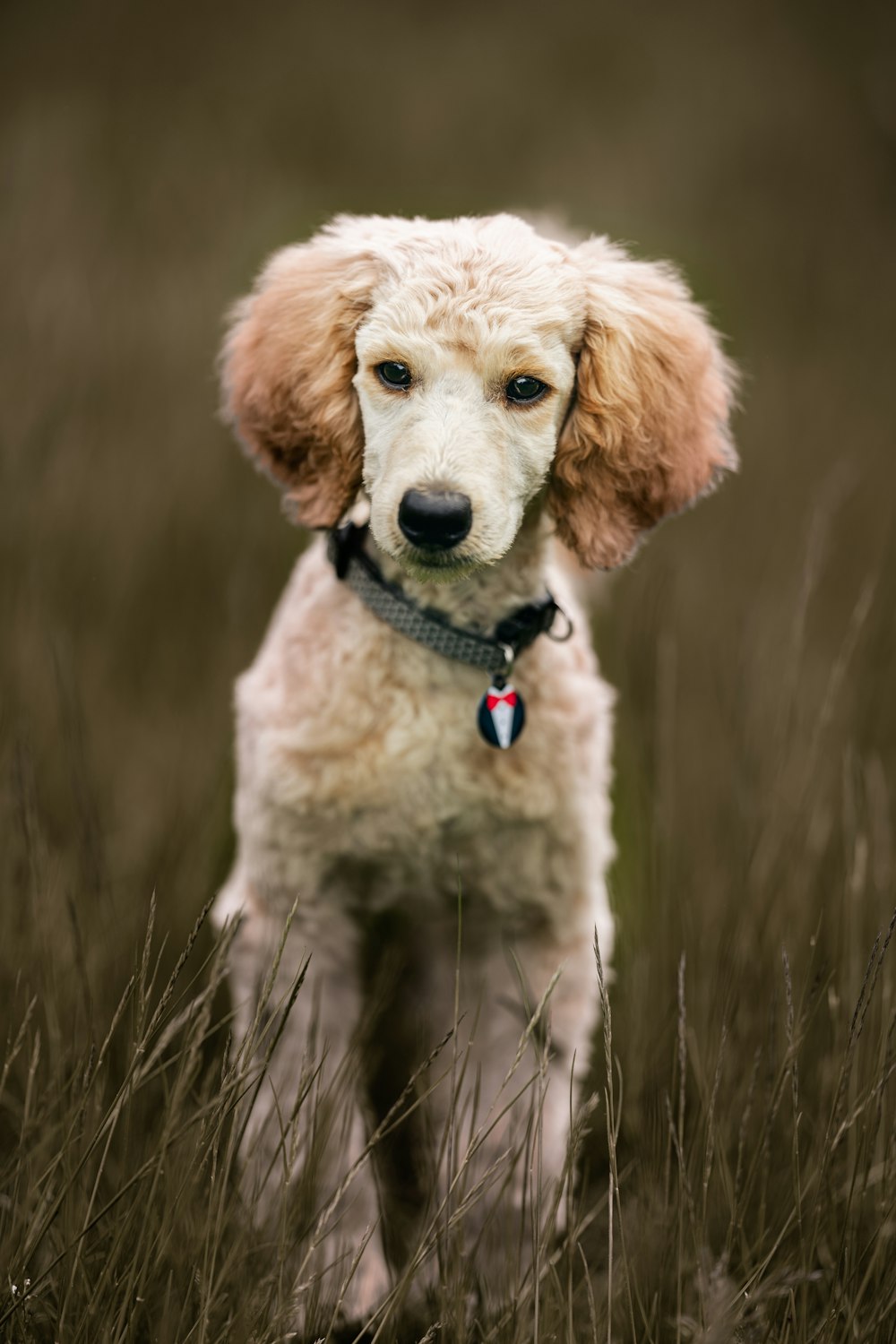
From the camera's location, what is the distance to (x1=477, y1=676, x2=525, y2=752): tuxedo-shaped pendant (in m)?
2.24

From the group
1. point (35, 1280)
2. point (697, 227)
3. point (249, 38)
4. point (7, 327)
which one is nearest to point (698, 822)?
point (35, 1280)

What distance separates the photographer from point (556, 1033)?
2516 millimetres

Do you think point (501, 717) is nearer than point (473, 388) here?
No

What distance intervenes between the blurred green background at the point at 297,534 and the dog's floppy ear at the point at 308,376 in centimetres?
67

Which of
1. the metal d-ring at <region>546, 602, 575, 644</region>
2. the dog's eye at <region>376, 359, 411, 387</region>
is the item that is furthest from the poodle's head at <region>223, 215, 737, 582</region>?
the metal d-ring at <region>546, 602, 575, 644</region>

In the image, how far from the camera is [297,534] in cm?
452

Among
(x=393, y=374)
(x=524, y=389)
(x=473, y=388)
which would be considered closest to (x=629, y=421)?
(x=524, y=389)

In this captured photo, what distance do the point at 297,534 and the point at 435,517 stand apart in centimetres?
267

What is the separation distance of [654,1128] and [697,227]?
7.10 metres

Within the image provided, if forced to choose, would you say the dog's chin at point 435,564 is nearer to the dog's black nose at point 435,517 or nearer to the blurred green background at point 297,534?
the dog's black nose at point 435,517

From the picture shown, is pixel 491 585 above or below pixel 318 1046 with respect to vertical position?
above

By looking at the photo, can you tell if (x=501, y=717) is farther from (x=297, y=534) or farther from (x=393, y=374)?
(x=297, y=534)

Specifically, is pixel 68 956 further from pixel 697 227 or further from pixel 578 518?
pixel 697 227

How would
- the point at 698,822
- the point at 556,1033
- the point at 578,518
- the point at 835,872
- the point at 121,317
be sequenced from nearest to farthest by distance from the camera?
1. the point at 578,518
2. the point at 556,1033
3. the point at 835,872
4. the point at 698,822
5. the point at 121,317
